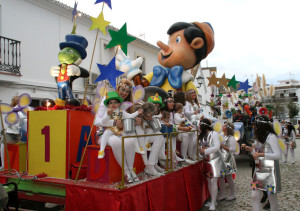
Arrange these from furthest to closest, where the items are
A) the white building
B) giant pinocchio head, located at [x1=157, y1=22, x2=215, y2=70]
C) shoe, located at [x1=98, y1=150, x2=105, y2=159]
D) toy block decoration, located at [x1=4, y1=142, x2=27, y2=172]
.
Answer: the white building
giant pinocchio head, located at [x1=157, y1=22, x2=215, y2=70]
toy block decoration, located at [x1=4, y1=142, x2=27, y2=172]
shoe, located at [x1=98, y1=150, x2=105, y2=159]

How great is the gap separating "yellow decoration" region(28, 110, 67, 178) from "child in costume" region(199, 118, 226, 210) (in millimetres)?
2606

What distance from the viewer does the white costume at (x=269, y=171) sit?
12.8ft

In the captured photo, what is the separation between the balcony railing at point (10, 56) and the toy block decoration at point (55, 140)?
6.90 meters

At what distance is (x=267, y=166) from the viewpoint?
3.98 meters

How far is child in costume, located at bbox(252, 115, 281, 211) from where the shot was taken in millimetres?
3918

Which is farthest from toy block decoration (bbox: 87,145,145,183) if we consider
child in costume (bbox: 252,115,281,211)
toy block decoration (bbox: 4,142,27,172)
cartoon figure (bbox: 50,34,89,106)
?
child in costume (bbox: 252,115,281,211)

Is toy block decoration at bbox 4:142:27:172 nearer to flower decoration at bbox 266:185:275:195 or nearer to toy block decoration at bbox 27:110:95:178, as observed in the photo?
toy block decoration at bbox 27:110:95:178

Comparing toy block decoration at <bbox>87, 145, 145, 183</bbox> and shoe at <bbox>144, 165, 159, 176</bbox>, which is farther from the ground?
toy block decoration at <bbox>87, 145, 145, 183</bbox>

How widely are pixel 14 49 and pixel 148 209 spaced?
9.66 metres

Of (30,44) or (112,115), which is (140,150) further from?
(30,44)

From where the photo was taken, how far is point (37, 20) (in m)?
11.9

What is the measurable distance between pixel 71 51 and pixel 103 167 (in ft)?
9.23

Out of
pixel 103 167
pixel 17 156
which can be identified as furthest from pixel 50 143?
pixel 103 167

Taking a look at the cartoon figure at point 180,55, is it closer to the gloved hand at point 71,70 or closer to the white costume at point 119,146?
the gloved hand at point 71,70
